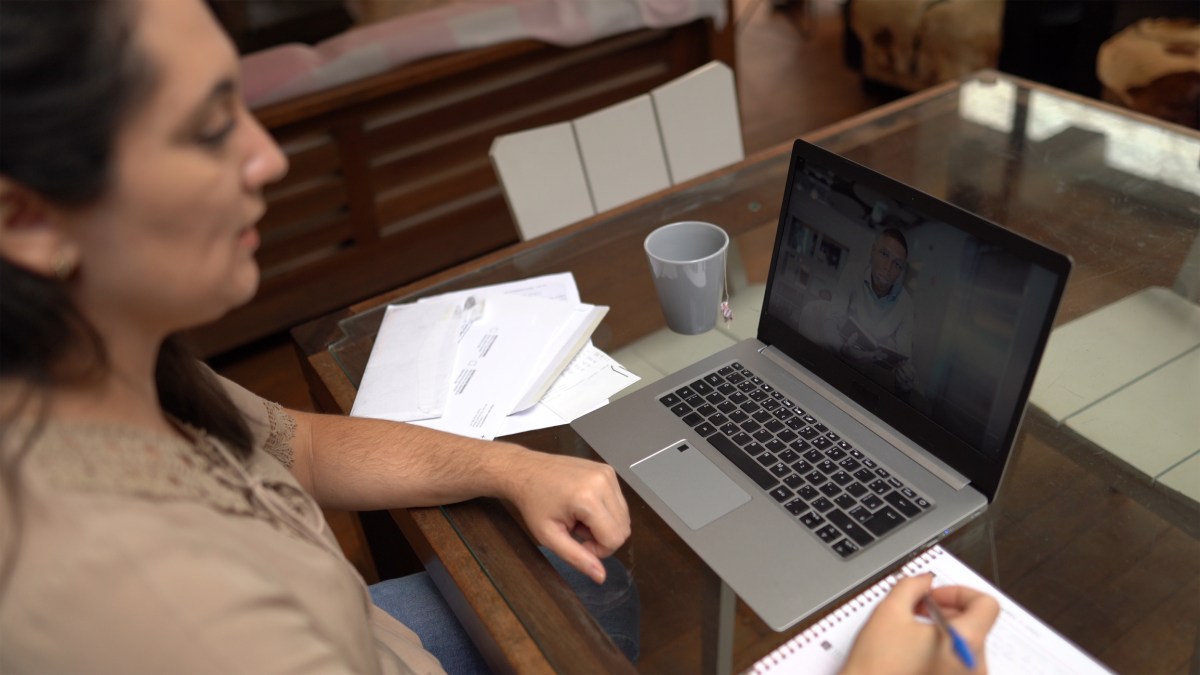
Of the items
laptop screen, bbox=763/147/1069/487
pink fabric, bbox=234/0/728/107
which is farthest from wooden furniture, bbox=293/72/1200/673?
pink fabric, bbox=234/0/728/107

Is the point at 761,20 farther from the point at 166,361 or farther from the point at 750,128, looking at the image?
the point at 166,361

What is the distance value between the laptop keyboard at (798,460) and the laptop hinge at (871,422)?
3 cm

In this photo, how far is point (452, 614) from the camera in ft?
3.39

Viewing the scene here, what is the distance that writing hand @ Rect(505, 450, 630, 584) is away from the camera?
0.85 metres

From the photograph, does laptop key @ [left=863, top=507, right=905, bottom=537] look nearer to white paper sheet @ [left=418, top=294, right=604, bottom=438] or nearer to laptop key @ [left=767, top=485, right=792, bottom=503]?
laptop key @ [left=767, top=485, right=792, bottom=503]

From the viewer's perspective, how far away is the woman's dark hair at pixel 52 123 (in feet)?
1.65

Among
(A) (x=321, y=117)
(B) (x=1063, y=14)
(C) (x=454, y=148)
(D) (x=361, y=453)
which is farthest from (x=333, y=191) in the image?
(B) (x=1063, y=14)

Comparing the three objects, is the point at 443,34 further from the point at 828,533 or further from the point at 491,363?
the point at 828,533

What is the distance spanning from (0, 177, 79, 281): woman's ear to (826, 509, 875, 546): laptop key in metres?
0.63

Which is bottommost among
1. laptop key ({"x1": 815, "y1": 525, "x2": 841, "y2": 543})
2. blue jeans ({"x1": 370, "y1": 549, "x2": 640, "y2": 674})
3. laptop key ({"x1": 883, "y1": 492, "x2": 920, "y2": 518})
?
blue jeans ({"x1": 370, "y1": 549, "x2": 640, "y2": 674})

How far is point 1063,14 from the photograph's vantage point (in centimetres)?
286

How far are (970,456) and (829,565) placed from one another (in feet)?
0.57

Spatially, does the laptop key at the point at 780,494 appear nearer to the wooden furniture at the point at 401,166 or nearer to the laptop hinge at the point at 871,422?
the laptop hinge at the point at 871,422

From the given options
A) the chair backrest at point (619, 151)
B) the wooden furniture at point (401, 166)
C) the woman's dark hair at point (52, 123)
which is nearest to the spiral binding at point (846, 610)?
the woman's dark hair at point (52, 123)
